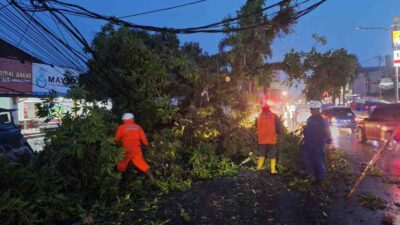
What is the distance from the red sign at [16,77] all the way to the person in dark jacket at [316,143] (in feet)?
48.9

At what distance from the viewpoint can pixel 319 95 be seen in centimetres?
1373

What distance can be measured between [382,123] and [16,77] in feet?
53.5

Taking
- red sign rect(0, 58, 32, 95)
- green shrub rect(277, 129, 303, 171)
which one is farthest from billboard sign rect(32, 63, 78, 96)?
green shrub rect(277, 129, 303, 171)

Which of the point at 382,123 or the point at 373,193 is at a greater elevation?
the point at 382,123

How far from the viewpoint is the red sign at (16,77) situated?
1959cm

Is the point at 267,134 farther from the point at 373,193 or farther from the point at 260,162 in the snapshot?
the point at 373,193

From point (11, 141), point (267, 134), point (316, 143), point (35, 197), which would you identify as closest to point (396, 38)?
point (267, 134)

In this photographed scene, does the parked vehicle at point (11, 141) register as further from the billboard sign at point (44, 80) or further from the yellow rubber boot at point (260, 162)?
the billboard sign at point (44, 80)

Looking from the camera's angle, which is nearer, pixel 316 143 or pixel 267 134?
pixel 316 143

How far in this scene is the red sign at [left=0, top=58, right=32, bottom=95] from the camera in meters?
19.6

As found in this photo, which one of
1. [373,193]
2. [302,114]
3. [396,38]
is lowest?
[373,193]

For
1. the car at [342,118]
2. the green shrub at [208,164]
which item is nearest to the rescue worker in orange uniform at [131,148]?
the green shrub at [208,164]

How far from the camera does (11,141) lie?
11.8 metres

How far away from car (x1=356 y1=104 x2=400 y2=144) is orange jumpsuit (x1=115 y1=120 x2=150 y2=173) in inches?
374
